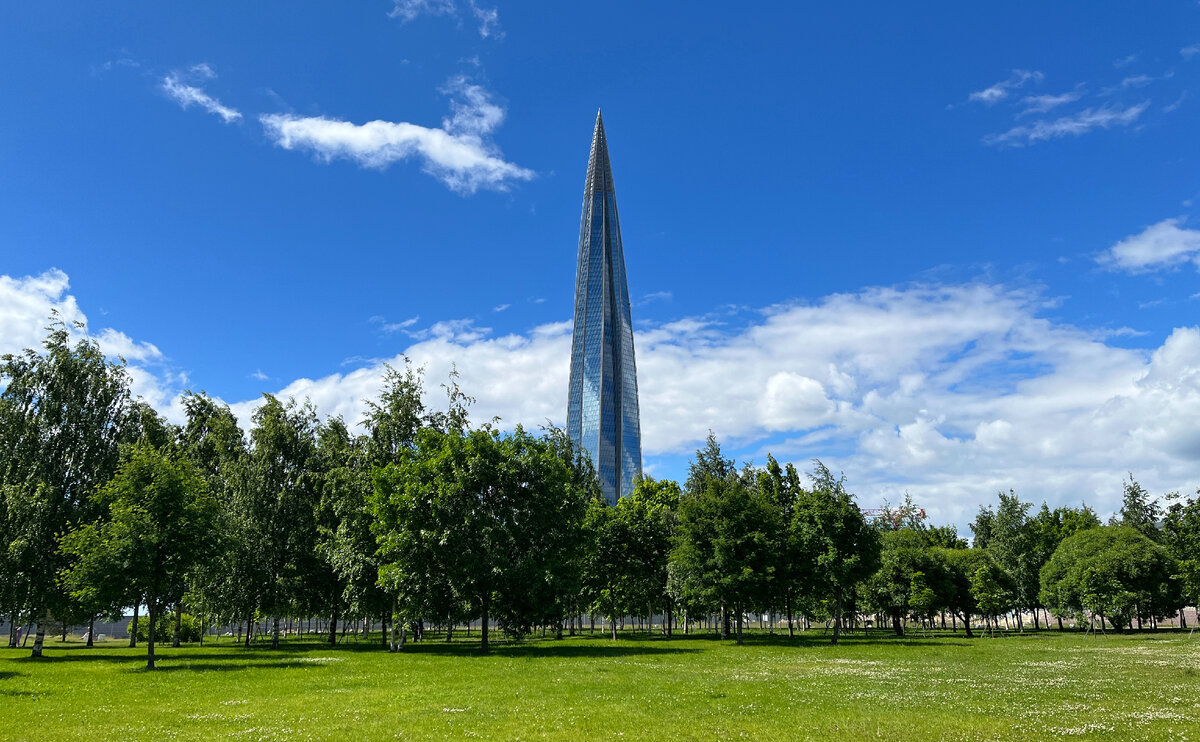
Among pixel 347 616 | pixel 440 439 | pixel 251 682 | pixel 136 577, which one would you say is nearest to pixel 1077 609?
pixel 440 439

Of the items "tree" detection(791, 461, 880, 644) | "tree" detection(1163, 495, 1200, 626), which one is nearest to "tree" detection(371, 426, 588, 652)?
"tree" detection(791, 461, 880, 644)

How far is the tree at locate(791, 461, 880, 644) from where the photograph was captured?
204 feet

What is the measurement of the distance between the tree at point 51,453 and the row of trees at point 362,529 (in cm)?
15

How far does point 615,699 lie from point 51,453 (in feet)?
186

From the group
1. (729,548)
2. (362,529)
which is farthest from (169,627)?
(729,548)

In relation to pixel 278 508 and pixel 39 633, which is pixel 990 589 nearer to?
pixel 278 508

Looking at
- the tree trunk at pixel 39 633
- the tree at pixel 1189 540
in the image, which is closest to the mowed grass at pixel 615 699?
the tree trunk at pixel 39 633

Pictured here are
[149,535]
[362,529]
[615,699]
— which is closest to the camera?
[615,699]

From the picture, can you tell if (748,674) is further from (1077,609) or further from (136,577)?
(1077,609)

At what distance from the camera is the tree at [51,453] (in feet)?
172

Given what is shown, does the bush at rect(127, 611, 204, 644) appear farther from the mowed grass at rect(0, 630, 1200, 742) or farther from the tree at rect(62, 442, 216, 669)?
the tree at rect(62, 442, 216, 669)

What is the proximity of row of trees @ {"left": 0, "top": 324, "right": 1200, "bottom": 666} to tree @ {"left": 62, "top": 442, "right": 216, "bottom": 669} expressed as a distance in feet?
0.41

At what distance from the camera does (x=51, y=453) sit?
56.9 meters

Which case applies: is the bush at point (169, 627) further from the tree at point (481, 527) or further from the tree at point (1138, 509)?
the tree at point (1138, 509)
